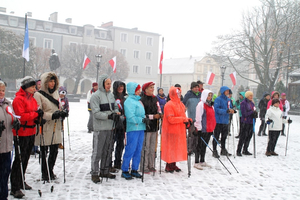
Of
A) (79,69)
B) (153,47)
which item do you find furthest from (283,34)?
(153,47)

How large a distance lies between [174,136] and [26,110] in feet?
10.1

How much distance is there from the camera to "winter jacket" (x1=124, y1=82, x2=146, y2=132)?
5598 millimetres

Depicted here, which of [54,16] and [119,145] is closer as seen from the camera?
[119,145]

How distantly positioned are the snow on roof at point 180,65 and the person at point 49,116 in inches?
2401

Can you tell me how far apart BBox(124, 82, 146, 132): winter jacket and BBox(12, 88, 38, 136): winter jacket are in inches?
68.3

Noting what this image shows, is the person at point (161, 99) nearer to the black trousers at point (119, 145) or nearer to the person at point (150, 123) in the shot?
the black trousers at point (119, 145)

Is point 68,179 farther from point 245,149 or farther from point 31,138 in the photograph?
point 245,149

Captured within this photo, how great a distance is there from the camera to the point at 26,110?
15.1ft

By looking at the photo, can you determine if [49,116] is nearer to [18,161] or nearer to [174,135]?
[18,161]

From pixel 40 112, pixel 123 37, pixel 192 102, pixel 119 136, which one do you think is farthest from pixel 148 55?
pixel 40 112

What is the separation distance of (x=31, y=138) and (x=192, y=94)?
4871 mm

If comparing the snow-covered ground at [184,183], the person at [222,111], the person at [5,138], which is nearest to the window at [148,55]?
the person at [222,111]

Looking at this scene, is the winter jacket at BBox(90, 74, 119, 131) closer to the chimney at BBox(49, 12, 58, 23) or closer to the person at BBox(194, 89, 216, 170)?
the person at BBox(194, 89, 216, 170)

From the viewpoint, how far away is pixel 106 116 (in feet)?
17.2
